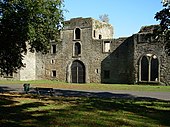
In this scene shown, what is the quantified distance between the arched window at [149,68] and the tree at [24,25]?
18127 millimetres

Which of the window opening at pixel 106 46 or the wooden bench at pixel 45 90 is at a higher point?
the window opening at pixel 106 46

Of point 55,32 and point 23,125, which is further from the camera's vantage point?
point 55,32

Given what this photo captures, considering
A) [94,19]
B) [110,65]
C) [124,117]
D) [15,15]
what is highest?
[94,19]

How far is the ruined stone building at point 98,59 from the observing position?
116ft

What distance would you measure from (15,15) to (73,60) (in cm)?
2556

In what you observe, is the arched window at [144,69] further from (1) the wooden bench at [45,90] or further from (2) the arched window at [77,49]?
(1) the wooden bench at [45,90]

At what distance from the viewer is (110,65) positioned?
131 ft

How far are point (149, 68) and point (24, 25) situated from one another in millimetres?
21214

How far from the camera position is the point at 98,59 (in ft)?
135

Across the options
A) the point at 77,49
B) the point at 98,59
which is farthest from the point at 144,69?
the point at 77,49

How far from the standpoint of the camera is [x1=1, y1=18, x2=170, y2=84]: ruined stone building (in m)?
35.4

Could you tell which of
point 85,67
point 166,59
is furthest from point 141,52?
point 85,67

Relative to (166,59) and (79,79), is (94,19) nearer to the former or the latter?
(79,79)

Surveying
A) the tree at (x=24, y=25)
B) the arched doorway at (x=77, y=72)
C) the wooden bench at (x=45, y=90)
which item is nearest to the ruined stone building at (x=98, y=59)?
the arched doorway at (x=77, y=72)
